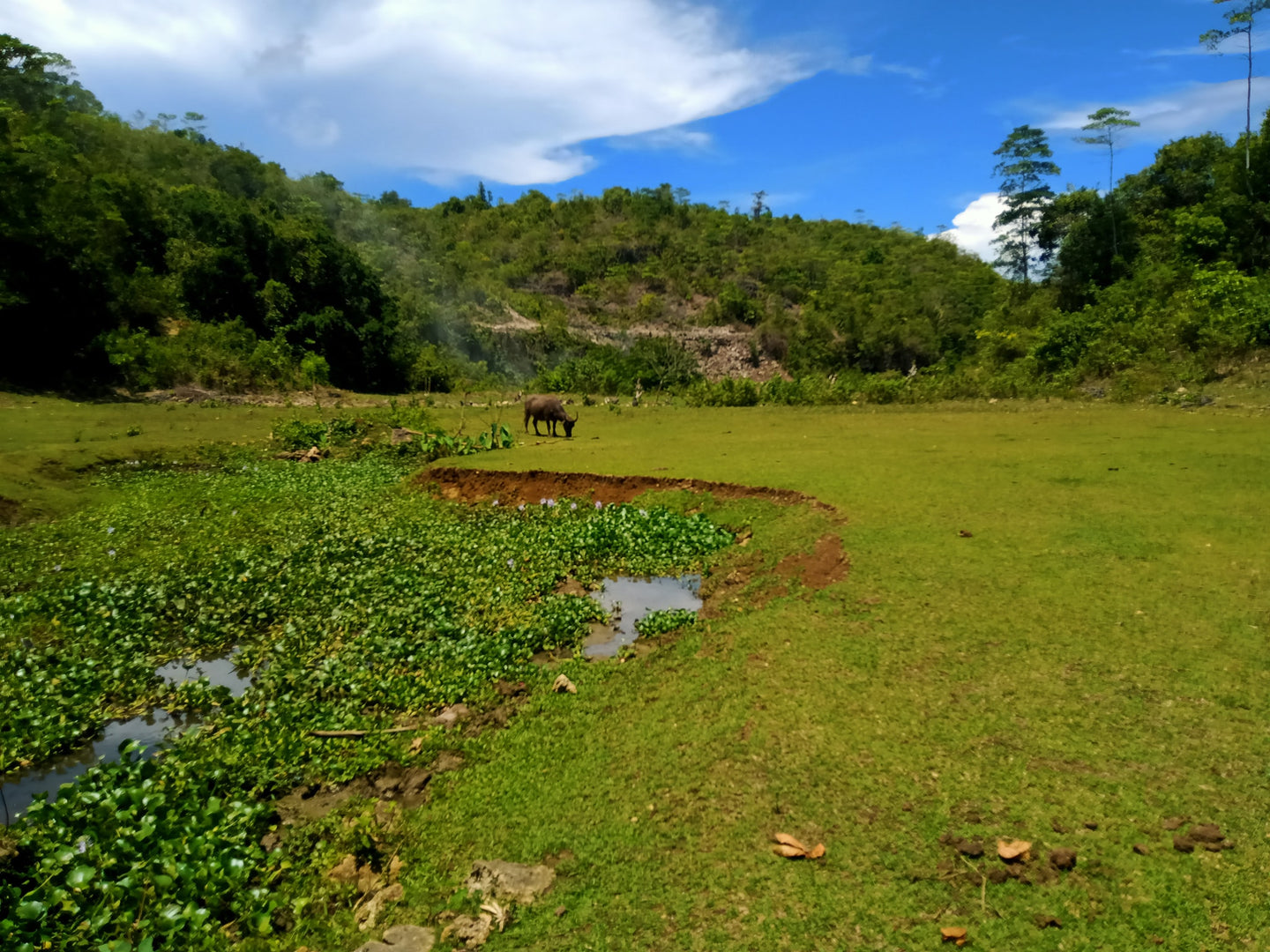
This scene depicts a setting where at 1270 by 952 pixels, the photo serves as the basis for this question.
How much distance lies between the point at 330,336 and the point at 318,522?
882 inches

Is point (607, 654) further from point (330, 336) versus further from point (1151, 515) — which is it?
point (330, 336)

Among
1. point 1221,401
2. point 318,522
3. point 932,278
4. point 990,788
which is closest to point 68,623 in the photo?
point 318,522

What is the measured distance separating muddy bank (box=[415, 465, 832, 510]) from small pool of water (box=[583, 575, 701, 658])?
2.02m

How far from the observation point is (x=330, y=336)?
3005cm

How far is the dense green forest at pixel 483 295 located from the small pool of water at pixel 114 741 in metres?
18.3

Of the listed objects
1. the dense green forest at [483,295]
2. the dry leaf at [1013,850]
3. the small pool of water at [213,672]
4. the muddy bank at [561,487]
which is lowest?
the small pool of water at [213,672]

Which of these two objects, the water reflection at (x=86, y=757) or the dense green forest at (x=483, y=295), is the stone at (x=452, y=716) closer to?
the water reflection at (x=86, y=757)

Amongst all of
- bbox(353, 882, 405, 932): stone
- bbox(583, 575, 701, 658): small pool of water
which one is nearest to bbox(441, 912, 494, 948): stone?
bbox(353, 882, 405, 932): stone

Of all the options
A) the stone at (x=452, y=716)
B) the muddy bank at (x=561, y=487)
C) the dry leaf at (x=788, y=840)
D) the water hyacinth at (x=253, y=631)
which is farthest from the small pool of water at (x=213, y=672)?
the muddy bank at (x=561, y=487)

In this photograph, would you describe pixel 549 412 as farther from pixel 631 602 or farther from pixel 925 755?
pixel 925 755

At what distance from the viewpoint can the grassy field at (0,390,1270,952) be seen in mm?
3104

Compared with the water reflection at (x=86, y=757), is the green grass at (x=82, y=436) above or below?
above

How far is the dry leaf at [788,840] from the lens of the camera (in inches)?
135

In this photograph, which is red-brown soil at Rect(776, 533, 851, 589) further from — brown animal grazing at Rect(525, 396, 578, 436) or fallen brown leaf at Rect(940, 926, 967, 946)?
brown animal grazing at Rect(525, 396, 578, 436)
